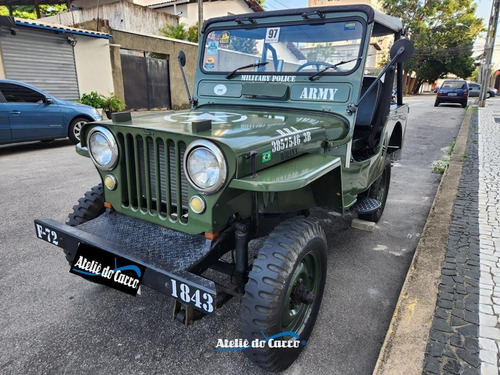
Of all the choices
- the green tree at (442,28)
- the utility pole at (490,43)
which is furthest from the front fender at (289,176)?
the green tree at (442,28)

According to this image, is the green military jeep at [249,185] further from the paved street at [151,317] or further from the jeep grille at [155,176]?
the paved street at [151,317]

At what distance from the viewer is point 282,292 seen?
6.27 ft

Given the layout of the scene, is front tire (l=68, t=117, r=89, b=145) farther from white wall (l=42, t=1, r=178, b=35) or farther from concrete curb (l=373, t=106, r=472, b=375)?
white wall (l=42, t=1, r=178, b=35)

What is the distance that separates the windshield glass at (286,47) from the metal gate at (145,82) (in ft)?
39.3

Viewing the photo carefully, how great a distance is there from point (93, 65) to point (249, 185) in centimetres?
1281

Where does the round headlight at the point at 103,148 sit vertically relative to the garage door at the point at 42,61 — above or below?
below

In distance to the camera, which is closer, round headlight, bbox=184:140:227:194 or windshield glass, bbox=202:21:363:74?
round headlight, bbox=184:140:227:194

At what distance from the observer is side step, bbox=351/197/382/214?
3475 mm

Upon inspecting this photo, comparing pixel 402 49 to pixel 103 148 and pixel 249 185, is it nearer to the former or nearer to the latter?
pixel 249 185

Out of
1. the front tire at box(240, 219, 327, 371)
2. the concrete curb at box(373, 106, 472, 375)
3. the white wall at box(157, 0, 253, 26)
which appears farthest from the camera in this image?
the white wall at box(157, 0, 253, 26)

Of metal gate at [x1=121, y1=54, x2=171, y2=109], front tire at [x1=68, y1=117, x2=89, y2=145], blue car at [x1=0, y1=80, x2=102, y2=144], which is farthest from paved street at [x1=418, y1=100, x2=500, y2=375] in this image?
metal gate at [x1=121, y1=54, x2=171, y2=109]

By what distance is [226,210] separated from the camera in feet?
6.90

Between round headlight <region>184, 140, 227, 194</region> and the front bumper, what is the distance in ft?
1.24

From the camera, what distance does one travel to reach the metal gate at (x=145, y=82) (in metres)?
14.5
